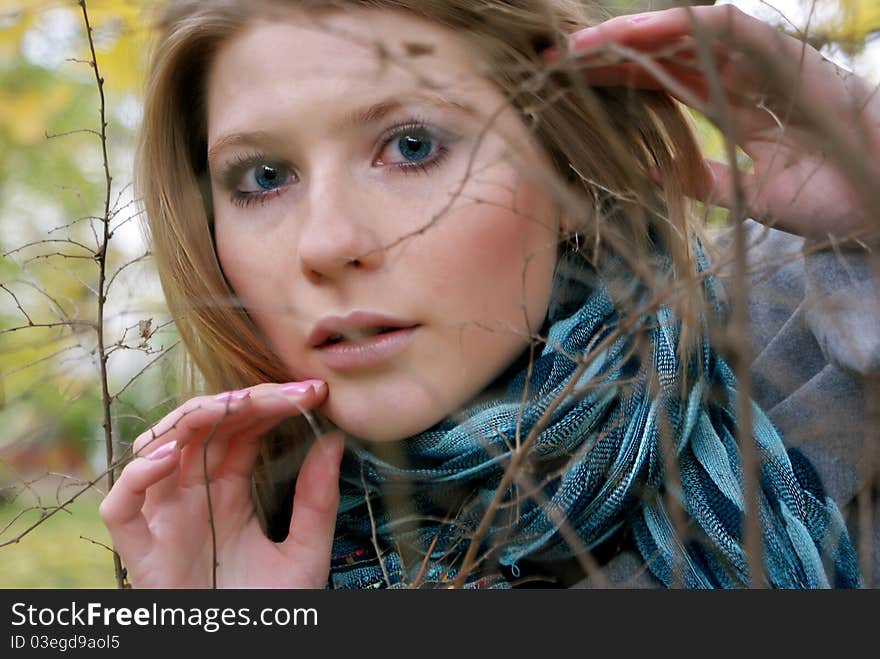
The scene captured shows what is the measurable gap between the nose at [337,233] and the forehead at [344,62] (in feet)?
0.37

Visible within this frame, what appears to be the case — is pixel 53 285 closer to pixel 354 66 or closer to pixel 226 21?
pixel 226 21

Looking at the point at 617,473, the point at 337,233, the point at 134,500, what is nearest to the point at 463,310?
the point at 337,233

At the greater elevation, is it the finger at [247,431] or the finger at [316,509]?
the finger at [247,431]

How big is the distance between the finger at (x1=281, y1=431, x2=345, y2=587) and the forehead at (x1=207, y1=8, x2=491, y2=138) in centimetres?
50

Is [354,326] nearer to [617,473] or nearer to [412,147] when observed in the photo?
[412,147]

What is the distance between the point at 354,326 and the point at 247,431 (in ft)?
0.84

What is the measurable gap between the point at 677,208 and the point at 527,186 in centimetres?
24

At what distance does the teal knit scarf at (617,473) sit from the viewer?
1147 mm

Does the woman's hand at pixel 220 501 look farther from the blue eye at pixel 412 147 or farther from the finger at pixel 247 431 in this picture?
the blue eye at pixel 412 147

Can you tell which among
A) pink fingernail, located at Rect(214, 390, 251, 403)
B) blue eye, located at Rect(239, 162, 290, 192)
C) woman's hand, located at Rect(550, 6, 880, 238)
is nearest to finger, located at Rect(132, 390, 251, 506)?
pink fingernail, located at Rect(214, 390, 251, 403)

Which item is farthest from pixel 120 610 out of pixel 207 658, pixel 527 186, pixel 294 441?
pixel 527 186

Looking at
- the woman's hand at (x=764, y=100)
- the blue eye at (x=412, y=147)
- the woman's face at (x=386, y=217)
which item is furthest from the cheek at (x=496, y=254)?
the woman's hand at (x=764, y=100)

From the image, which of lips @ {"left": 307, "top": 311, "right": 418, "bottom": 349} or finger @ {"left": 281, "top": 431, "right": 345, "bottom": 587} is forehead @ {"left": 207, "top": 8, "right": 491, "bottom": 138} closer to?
lips @ {"left": 307, "top": 311, "right": 418, "bottom": 349}

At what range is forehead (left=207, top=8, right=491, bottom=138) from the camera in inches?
45.4
